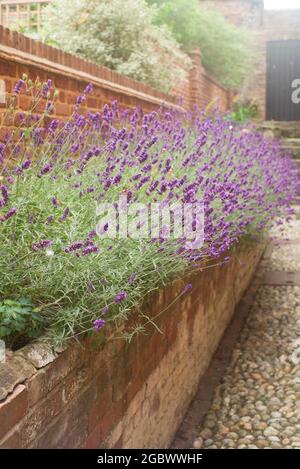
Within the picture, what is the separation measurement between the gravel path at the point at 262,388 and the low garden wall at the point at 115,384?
23 centimetres

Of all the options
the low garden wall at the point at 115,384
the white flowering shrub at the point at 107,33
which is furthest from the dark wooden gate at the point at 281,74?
the low garden wall at the point at 115,384

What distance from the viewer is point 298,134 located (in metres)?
14.2

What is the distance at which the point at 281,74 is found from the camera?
18.4 meters

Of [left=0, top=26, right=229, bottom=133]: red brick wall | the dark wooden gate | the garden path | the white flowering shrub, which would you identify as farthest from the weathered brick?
the dark wooden gate

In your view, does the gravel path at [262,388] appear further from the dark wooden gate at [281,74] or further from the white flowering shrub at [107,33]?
the dark wooden gate at [281,74]

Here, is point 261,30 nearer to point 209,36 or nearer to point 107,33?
point 209,36

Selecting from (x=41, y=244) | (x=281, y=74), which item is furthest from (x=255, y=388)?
(x=281, y=74)

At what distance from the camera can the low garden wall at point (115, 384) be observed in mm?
1838

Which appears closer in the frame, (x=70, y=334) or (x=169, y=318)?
(x=70, y=334)

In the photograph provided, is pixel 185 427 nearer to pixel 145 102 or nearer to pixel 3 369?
pixel 3 369

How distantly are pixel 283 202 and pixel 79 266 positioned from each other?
13.8ft

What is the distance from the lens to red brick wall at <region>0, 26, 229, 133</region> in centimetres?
394
